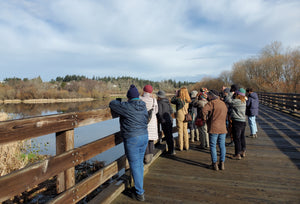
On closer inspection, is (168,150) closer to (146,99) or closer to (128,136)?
(146,99)

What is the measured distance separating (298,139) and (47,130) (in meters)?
7.67

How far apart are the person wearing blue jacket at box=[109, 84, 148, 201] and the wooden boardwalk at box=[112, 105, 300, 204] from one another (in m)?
0.44

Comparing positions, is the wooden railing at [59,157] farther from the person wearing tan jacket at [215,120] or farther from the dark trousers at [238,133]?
the dark trousers at [238,133]

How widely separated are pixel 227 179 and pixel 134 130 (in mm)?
2081

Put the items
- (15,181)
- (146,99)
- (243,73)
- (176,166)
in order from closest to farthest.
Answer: (15,181)
(146,99)
(176,166)
(243,73)

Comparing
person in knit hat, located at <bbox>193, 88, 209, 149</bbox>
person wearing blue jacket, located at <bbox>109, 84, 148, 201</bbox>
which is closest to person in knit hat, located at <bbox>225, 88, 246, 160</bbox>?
person in knit hat, located at <bbox>193, 88, 209, 149</bbox>

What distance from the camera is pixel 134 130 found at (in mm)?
2879

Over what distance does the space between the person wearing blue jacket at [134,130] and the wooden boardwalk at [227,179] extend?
44cm

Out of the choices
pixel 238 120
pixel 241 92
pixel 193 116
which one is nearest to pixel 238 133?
pixel 238 120

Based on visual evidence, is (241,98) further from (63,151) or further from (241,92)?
(63,151)

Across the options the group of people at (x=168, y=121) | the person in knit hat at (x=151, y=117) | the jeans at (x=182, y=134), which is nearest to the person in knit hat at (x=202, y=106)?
the group of people at (x=168, y=121)

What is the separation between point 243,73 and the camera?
49.8 meters

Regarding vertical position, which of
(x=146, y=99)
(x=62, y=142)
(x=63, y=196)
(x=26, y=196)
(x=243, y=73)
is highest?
(x=243, y=73)

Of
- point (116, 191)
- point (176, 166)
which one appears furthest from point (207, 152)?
point (116, 191)
